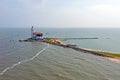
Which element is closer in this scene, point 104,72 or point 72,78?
point 72,78

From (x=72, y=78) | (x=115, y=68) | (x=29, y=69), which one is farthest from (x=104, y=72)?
(x=29, y=69)

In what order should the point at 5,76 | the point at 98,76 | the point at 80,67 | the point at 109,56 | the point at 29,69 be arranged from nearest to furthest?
1. the point at 5,76
2. the point at 98,76
3. the point at 29,69
4. the point at 80,67
5. the point at 109,56

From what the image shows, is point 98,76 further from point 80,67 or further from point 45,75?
point 45,75

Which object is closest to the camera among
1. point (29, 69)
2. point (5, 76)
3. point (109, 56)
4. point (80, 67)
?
point (5, 76)

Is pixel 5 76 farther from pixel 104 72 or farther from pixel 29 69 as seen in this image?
Answer: pixel 104 72

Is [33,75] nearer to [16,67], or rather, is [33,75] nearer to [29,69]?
[29,69]

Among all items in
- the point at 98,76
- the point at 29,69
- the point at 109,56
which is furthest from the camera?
the point at 109,56

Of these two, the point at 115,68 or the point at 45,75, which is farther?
the point at 115,68

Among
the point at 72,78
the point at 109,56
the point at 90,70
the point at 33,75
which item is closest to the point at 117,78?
the point at 90,70
